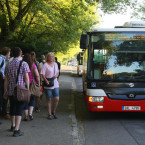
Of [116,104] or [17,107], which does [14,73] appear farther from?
[116,104]

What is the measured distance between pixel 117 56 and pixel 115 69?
16.6 inches

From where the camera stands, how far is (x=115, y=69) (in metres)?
9.08

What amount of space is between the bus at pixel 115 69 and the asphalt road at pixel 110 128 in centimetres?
43

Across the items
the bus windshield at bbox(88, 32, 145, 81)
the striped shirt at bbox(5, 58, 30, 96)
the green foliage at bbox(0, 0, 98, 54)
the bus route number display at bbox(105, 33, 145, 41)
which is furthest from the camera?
the green foliage at bbox(0, 0, 98, 54)

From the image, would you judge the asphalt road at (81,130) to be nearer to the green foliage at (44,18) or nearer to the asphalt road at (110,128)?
the asphalt road at (110,128)

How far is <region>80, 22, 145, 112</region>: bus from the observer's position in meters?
8.88

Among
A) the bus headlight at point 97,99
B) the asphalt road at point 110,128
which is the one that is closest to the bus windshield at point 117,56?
the bus headlight at point 97,99

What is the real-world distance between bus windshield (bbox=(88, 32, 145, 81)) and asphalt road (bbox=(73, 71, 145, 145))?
125 cm

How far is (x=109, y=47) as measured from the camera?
30.7ft

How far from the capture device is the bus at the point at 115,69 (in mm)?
8875

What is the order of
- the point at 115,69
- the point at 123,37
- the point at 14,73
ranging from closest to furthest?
the point at 14,73 < the point at 115,69 < the point at 123,37

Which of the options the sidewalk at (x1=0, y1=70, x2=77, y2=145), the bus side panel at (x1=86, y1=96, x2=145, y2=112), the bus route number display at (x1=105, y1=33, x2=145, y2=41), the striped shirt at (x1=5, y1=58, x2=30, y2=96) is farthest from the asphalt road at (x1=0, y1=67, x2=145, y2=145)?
the bus route number display at (x1=105, y1=33, x2=145, y2=41)

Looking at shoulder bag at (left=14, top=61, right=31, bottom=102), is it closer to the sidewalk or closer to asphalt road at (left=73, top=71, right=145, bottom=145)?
the sidewalk

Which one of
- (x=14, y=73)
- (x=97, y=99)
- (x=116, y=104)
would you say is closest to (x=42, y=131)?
(x=14, y=73)
